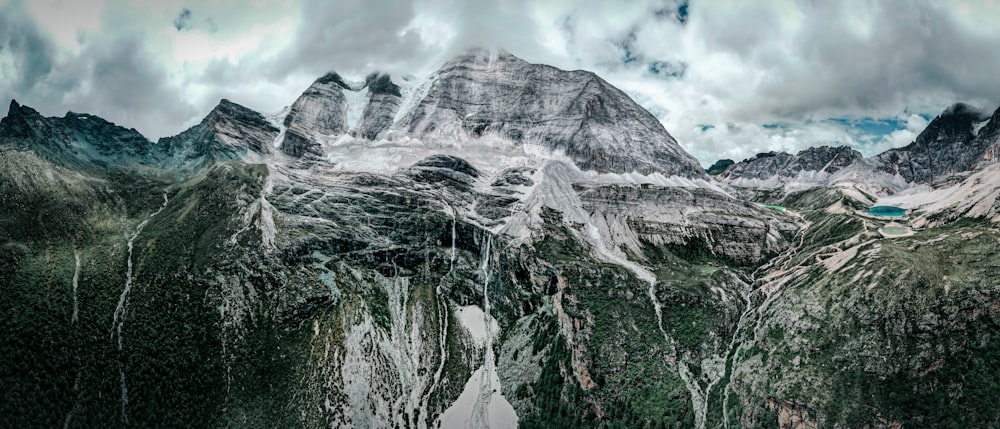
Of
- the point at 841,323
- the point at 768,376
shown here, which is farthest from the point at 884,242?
the point at 768,376

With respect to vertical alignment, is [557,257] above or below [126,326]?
above

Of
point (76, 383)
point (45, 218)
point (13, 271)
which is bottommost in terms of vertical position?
point (76, 383)

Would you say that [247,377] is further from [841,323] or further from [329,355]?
[841,323]

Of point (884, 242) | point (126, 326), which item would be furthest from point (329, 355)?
point (884, 242)

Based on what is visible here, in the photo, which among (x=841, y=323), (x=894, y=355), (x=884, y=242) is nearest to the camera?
(x=894, y=355)

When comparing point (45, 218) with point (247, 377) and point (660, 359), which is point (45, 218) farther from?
point (660, 359)

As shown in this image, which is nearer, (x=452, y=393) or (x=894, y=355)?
(x=894, y=355)

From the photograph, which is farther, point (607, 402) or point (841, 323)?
point (607, 402)

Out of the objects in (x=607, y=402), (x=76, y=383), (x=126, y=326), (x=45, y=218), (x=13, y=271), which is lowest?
(x=607, y=402)

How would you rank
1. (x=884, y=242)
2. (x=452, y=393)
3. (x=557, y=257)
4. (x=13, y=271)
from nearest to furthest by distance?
(x=13, y=271) < (x=884, y=242) < (x=452, y=393) < (x=557, y=257)
